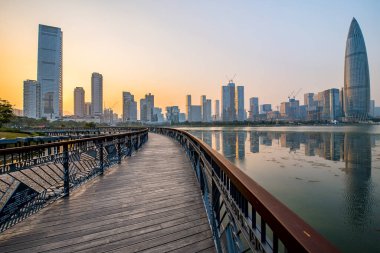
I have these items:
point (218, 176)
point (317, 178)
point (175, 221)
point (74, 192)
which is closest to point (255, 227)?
point (218, 176)

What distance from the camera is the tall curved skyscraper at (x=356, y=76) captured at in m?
180

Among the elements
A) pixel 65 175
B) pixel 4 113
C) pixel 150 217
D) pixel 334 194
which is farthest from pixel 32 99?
pixel 150 217

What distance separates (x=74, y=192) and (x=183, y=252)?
3.93 m

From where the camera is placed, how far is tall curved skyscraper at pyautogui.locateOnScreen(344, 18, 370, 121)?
Answer: 18025cm

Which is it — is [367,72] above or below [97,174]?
above

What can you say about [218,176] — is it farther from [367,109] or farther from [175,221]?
[367,109]

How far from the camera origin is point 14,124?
3947 inches

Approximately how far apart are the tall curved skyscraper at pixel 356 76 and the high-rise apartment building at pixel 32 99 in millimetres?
282567

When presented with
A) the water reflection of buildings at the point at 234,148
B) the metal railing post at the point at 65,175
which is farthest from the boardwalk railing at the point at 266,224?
the water reflection of buildings at the point at 234,148

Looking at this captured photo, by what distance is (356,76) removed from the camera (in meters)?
191

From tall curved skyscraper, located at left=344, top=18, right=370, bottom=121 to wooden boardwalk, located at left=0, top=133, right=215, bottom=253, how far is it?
23683 cm

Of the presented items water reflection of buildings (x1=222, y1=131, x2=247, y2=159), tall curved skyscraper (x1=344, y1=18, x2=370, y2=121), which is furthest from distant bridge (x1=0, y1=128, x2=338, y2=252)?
tall curved skyscraper (x1=344, y1=18, x2=370, y2=121)

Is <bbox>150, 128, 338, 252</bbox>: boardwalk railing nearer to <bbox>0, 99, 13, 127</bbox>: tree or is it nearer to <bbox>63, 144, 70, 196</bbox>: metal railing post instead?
<bbox>63, 144, 70, 196</bbox>: metal railing post

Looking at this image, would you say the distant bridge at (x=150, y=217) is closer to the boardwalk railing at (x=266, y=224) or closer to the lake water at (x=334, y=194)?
the boardwalk railing at (x=266, y=224)
